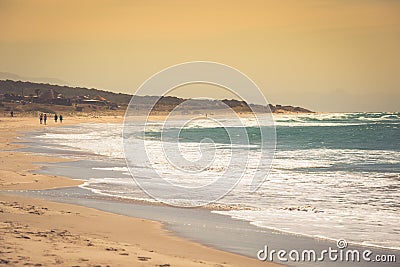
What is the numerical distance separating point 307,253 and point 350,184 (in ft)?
30.7

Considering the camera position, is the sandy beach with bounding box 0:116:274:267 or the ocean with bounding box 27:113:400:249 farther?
the ocean with bounding box 27:113:400:249

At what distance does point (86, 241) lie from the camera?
29.3 feet

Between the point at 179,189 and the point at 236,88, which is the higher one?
the point at 236,88

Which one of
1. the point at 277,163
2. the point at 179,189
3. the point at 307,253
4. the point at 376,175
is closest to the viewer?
the point at 307,253

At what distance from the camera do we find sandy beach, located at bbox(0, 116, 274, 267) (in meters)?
7.75

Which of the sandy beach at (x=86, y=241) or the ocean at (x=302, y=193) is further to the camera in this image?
the ocean at (x=302, y=193)

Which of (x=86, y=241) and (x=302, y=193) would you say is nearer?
(x=86, y=241)

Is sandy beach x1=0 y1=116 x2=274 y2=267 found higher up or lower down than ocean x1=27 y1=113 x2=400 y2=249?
lower down

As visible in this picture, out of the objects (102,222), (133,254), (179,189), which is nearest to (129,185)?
(179,189)

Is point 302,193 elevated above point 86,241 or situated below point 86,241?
above

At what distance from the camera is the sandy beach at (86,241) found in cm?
775

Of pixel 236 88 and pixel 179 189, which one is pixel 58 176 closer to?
pixel 179 189

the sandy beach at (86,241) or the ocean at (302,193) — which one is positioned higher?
the ocean at (302,193)

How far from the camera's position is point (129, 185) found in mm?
16828
